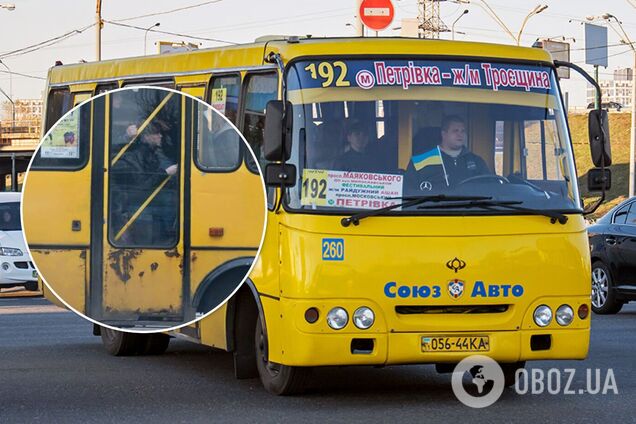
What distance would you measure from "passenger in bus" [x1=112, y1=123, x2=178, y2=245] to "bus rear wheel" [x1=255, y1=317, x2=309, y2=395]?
5578mm

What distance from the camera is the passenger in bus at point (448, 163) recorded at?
8914 mm

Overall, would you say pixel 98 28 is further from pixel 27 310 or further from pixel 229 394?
pixel 229 394

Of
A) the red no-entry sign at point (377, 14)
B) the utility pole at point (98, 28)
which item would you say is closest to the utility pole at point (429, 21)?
the utility pole at point (98, 28)

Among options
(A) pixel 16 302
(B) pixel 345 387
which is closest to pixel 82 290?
(B) pixel 345 387

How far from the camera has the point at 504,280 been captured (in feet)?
29.0

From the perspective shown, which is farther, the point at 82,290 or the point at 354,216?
the point at 354,216

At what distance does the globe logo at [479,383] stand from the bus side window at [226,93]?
8.23ft

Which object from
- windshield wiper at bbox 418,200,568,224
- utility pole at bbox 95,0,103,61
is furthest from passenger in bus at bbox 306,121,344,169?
utility pole at bbox 95,0,103,61

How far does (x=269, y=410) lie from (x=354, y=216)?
1.41 metres

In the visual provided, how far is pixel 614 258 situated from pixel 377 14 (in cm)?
543

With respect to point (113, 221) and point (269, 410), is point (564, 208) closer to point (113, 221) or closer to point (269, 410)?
point (269, 410)

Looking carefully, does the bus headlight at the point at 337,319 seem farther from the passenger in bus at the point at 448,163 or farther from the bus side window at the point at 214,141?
the bus side window at the point at 214,141

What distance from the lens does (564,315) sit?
357 inches

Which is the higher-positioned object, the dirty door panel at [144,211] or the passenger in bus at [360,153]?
the passenger in bus at [360,153]
